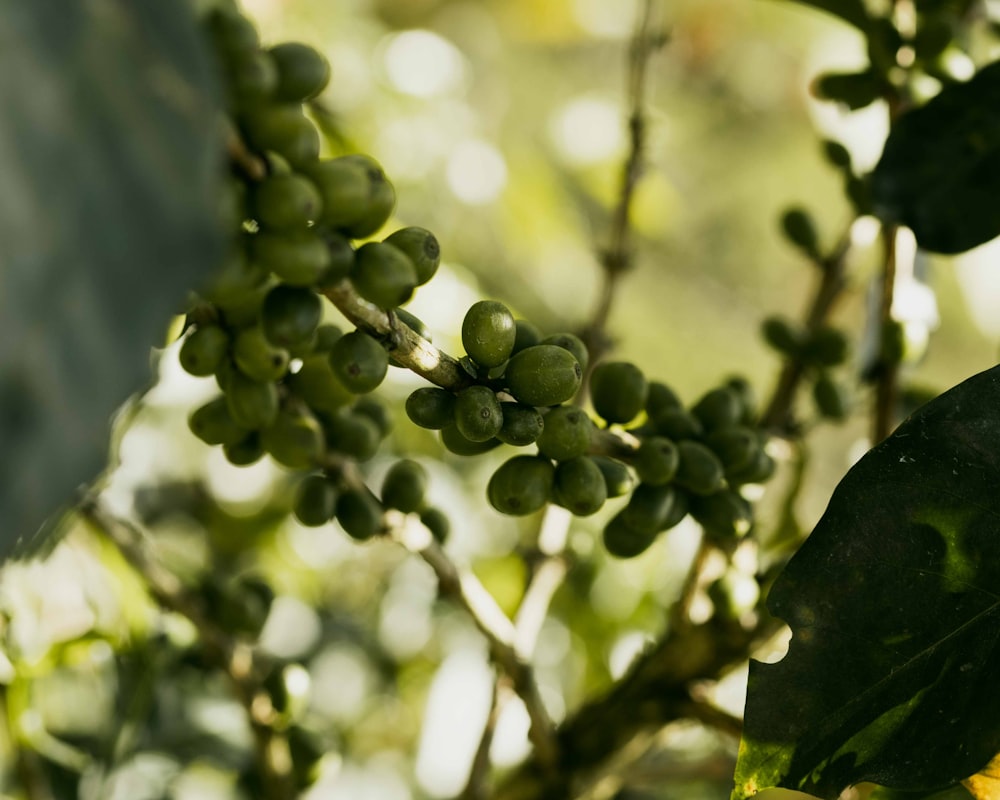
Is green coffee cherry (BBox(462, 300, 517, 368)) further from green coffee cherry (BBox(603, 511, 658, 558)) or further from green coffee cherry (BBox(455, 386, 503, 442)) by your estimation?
green coffee cherry (BBox(603, 511, 658, 558))

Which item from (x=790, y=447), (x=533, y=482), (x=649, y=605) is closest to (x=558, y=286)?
(x=649, y=605)

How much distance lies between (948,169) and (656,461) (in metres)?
0.36

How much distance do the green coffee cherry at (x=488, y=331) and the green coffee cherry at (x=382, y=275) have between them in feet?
0.23

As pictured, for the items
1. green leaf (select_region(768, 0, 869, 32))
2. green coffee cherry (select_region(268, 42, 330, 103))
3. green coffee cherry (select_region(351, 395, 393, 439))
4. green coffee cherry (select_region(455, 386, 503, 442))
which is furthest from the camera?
green leaf (select_region(768, 0, 869, 32))

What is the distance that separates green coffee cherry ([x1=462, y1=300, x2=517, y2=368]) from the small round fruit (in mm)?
104

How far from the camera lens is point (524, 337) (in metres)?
0.59

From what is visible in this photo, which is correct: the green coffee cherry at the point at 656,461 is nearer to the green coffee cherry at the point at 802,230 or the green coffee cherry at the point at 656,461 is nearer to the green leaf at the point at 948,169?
the green leaf at the point at 948,169

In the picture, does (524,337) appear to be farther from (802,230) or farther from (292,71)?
(802,230)

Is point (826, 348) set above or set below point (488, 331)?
below

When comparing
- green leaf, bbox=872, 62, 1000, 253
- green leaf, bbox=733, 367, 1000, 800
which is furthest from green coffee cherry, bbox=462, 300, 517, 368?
green leaf, bbox=872, 62, 1000, 253

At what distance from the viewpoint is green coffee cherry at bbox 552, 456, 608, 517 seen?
564 mm

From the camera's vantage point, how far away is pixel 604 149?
180 centimetres

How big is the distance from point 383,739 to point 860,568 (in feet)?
3.46

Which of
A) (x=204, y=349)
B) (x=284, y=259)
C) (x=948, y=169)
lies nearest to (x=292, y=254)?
(x=284, y=259)
